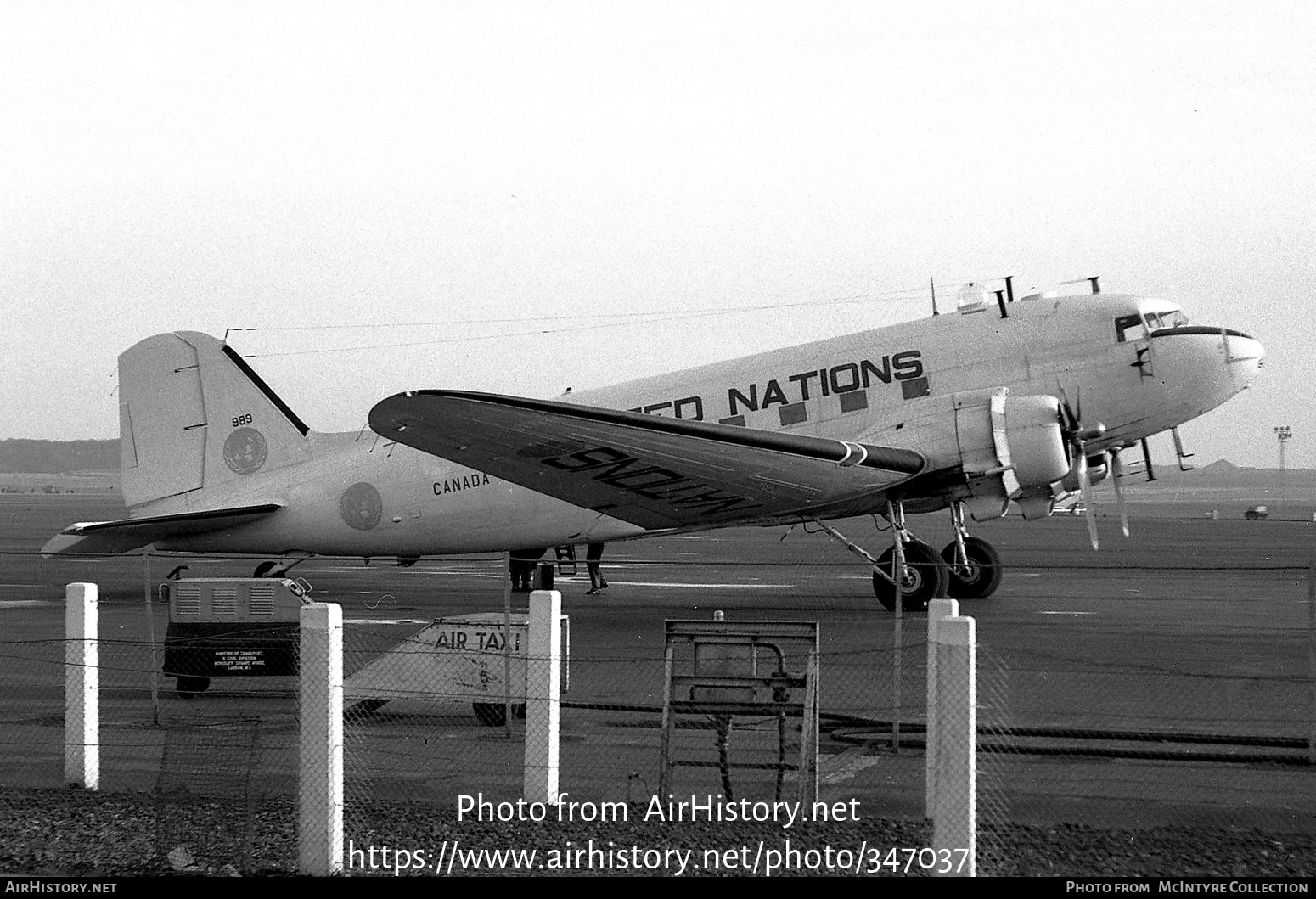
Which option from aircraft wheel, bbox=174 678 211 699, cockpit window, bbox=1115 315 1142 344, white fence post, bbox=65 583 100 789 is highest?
cockpit window, bbox=1115 315 1142 344

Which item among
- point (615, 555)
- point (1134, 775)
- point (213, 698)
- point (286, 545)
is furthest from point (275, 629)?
point (615, 555)

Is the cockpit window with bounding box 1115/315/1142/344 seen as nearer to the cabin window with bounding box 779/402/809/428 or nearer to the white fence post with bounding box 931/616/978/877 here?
the cabin window with bounding box 779/402/809/428

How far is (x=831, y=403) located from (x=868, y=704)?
8.70m

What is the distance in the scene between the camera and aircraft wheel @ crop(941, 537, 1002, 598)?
751 inches

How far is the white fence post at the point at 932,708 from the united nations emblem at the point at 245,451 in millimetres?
15925

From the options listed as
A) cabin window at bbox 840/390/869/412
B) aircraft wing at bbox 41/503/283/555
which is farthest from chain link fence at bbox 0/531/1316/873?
cabin window at bbox 840/390/869/412

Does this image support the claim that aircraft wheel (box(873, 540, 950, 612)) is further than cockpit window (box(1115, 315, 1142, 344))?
No

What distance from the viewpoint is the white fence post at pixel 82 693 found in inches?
319

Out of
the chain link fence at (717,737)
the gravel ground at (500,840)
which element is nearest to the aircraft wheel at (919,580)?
the chain link fence at (717,737)

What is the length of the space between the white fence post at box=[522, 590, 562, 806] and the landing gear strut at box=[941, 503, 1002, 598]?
37.1ft

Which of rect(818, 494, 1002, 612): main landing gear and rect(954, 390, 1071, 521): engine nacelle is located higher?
rect(954, 390, 1071, 521): engine nacelle

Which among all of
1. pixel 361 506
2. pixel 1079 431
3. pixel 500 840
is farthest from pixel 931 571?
pixel 500 840

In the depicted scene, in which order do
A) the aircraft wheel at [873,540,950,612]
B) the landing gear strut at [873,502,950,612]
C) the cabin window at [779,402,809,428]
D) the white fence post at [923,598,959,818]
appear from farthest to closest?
the cabin window at [779,402,809,428], the aircraft wheel at [873,540,950,612], the landing gear strut at [873,502,950,612], the white fence post at [923,598,959,818]

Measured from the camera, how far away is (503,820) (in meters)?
7.18
